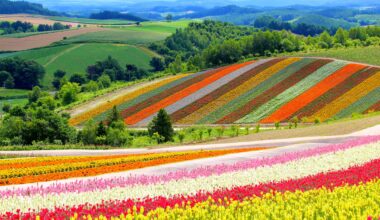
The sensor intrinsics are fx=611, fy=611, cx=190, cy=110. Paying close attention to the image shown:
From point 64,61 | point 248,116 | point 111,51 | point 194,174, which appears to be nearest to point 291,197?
point 194,174

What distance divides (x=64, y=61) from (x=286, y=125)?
4363 inches

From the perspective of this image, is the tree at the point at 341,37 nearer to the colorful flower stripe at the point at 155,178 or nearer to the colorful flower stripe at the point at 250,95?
the colorful flower stripe at the point at 250,95

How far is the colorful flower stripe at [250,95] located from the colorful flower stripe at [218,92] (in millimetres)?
3321

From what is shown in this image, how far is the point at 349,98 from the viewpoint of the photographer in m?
70.7

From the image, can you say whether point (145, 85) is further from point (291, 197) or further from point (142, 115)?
point (291, 197)

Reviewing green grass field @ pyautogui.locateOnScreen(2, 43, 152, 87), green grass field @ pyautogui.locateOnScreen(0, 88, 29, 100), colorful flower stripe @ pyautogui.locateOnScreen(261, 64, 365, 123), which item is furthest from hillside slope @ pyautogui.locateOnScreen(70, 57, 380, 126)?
green grass field @ pyautogui.locateOnScreen(2, 43, 152, 87)

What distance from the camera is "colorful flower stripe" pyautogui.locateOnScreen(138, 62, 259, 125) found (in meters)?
76.4

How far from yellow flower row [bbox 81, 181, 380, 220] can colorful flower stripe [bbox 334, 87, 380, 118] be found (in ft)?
170

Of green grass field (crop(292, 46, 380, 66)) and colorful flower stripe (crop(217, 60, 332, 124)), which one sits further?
green grass field (crop(292, 46, 380, 66))

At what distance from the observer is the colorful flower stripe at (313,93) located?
67.9 metres

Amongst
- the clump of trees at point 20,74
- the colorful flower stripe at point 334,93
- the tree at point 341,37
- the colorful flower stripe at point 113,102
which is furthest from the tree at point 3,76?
the colorful flower stripe at point 334,93

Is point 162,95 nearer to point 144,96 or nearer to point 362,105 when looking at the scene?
point 144,96

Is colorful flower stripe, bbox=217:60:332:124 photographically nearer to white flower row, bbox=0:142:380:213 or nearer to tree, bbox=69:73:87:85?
white flower row, bbox=0:142:380:213

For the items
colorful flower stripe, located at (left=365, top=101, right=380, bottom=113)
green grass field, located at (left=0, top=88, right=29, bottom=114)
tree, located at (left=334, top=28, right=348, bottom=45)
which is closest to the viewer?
colorful flower stripe, located at (left=365, top=101, right=380, bottom=113)
